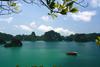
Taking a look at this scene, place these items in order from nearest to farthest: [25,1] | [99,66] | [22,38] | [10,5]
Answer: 1. [25,1]
2. [10,5]
3. [99,66]
4. [22,38]

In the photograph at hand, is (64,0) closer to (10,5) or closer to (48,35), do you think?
(10,5)

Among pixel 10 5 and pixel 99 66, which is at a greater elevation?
pixel 10 5

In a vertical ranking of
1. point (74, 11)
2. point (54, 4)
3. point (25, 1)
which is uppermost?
point (25, 1)

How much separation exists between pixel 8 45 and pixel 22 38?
262 ft

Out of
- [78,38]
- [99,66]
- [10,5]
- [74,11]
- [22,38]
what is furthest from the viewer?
[22,38]

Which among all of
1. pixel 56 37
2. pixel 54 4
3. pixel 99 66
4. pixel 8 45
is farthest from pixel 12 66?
pixel 56 37

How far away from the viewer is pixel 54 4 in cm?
101

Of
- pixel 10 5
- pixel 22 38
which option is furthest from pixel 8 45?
pixel 22 38

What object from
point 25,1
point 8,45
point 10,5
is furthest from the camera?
point 8,45

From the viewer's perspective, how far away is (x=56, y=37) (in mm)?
125438

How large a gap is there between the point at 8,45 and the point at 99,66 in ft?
145

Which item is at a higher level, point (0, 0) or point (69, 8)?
point (0, 0)

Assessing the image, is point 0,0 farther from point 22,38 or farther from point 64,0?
point 22,38

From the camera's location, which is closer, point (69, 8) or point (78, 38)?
point (69, 8)
